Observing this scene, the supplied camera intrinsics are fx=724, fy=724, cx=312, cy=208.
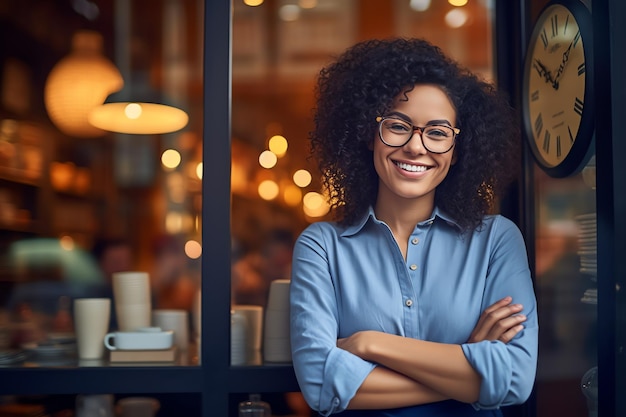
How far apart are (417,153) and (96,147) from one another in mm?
2563

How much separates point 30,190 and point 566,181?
2870 mm

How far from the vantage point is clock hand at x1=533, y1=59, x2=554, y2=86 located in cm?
232

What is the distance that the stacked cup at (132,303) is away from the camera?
2514 mm

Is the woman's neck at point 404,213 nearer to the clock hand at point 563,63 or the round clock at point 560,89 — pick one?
Result: the round clock at point 560,89

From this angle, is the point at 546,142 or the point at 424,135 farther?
the point at 546,142

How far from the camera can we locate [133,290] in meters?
2.54

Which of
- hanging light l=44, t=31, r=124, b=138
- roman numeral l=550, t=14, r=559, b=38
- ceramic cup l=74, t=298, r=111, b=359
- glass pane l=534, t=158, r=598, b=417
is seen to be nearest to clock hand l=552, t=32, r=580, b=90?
roman numeral l=550, t=14, r=559, b=38

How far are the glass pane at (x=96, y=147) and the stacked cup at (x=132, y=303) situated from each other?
739 millimetres

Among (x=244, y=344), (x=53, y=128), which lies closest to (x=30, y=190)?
(x=53, y=128)

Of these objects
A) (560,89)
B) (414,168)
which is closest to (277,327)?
(414,168)

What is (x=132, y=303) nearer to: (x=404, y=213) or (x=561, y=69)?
(x=404, y=213)

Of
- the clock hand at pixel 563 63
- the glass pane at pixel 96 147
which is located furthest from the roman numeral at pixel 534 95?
the glass pane at pixel 96 147

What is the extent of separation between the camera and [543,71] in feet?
7.77

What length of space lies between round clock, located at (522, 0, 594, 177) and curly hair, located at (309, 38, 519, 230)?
164 mm
